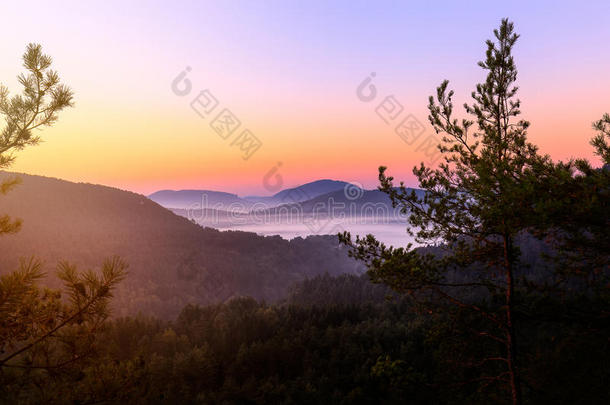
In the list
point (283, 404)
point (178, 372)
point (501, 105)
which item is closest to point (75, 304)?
point (501, 105)

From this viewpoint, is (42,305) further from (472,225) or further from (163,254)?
(163,254)

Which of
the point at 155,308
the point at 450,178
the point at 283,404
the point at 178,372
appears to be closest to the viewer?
the point at 450,178

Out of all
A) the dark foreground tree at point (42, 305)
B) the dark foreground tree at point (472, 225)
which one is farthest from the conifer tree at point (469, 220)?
the dark foreground tree at point (42, 305)

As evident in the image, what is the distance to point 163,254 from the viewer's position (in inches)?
6093

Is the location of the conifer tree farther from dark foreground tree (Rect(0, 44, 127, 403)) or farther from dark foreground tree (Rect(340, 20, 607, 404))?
dark foreground tree (Rect(0, 44, 127, 403))

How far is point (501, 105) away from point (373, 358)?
28601 millimetres

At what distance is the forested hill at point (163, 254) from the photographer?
12731 cm

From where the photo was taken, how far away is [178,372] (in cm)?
3062

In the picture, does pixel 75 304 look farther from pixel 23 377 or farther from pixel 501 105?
pixel 501 105

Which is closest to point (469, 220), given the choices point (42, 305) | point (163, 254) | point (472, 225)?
point (472, 225)

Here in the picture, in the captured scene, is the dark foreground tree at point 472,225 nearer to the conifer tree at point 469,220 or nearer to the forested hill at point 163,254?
the conifer tree at point 469,220

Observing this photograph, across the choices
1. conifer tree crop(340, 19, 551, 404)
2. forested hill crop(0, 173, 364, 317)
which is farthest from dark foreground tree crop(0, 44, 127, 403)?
forested hill crop(0, 173, 364, 317)

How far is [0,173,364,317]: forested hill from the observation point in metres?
127

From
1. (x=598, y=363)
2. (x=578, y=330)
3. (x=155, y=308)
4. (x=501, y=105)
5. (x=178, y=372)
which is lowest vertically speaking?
(x=155, y=308)
